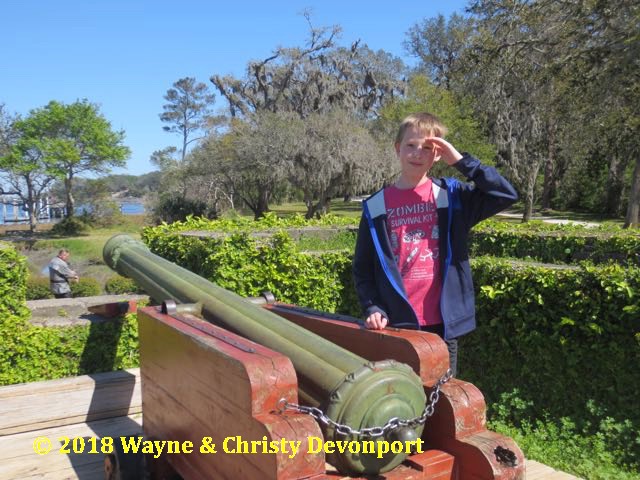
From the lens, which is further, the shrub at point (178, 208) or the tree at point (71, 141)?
the tree at point (71, 141)

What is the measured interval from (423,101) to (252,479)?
89.6ft

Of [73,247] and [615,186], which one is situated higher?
[615,186]

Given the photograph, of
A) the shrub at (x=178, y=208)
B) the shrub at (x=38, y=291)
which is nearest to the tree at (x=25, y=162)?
the shrub at (x=178, y=208)

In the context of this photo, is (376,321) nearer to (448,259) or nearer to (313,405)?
(448,259)

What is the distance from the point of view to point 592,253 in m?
6.46

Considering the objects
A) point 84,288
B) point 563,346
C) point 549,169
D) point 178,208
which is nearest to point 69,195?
point 178,208

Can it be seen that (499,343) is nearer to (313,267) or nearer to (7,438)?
(313,267)

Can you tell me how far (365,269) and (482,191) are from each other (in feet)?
2.02

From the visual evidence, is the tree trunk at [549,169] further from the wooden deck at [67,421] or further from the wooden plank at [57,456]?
the wooden plank at [57,456]

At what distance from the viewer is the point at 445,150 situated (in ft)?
7.67

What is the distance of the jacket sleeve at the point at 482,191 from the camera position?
2.32 meters

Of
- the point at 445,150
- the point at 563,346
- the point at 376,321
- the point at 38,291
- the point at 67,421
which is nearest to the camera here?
the point at 445,150

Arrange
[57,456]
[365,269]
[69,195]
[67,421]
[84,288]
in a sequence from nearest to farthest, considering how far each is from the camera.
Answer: [365,269], [57,456], [67,421], [84,288], [69,195]

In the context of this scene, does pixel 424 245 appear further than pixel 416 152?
Yes
